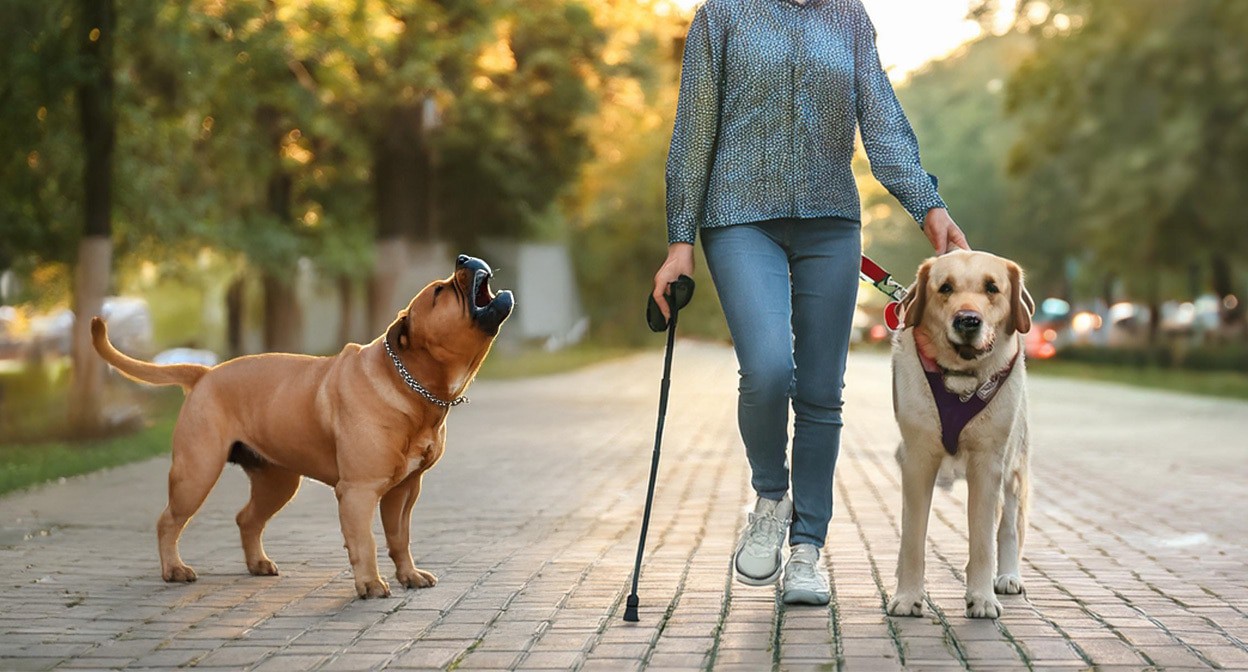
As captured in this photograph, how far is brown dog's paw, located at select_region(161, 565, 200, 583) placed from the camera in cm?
677

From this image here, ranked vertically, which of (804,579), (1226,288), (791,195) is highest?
(1226,288)

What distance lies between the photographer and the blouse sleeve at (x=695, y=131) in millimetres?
6191

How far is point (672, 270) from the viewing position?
240 inches

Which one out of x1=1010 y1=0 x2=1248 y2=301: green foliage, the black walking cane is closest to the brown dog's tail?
the black walking cane

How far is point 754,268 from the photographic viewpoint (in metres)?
6.05

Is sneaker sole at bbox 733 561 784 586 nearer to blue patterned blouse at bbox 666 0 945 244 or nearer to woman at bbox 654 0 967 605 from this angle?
woman at bbox 654 0 967 605

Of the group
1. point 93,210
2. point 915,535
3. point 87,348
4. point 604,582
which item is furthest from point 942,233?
point 93,210

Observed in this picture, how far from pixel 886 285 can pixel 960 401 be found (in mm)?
1141

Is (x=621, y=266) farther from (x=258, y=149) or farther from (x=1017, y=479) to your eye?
(x=1017, y=479)

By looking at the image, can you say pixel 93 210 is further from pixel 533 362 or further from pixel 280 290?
pixel 533 362

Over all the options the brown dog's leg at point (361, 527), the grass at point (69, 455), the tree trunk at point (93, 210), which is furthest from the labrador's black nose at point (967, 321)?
the tree trunk at point (93, 210)

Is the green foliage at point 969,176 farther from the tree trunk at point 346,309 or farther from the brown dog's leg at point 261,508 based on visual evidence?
the brown dog's leg at point 261,508

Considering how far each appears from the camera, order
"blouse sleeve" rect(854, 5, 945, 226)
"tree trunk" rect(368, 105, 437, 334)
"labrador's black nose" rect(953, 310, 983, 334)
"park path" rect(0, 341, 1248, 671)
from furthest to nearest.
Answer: "tree trunk" rect(368, 105, 437, 334), "blouse sleeve" rect(854, 5, 945, 226), "labrador's black nose" rect(953, 310, 983, 334), "park path" rect(0, 341, 1248, 671)

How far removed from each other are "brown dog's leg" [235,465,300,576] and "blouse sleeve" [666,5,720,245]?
191 centimetres
